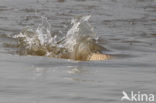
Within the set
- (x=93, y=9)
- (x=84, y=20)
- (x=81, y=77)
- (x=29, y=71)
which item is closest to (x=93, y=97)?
(x=81, y=77)

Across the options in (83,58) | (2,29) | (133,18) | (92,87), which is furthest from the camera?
(133,18)

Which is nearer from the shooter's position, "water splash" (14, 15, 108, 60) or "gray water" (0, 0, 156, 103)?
"gray water" (0, 0, 156, 103)

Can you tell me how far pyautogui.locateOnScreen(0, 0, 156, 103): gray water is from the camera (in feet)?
18.1

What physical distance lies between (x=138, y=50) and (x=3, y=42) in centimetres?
196

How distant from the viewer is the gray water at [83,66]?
18.1 feet

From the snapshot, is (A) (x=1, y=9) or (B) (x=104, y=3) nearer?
(A) (x=1, y=9)

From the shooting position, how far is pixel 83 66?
6.97 m

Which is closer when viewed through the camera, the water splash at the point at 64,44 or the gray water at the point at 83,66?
the gray water at the point at 83,66

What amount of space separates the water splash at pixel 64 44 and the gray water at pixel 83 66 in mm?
188

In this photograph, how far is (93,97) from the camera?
5.38 meters

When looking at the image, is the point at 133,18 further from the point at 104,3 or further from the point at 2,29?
the point at 2,29

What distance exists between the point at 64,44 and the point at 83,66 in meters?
1.42

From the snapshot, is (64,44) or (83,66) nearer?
(83,66)

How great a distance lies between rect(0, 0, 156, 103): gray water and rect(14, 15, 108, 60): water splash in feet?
0.62
